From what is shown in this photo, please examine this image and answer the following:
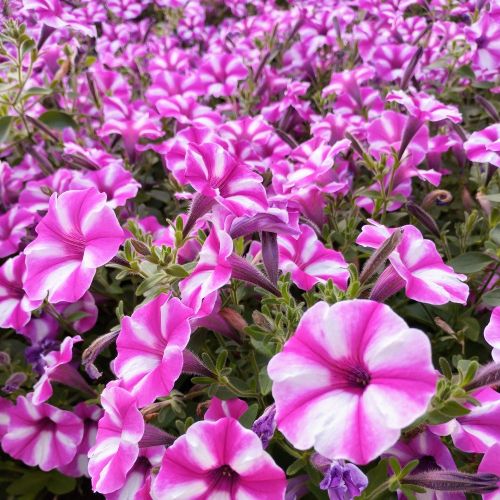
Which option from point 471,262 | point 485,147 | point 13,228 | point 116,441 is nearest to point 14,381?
point 13,228

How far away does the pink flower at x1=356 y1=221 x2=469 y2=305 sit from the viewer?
914 mm

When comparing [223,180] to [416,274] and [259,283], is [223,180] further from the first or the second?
[416,274]

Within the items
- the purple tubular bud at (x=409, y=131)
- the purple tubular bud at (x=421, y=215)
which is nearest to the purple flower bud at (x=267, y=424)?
the purple tubular bud at (x=421, y=215)

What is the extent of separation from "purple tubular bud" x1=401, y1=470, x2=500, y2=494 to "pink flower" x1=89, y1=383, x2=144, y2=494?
1.46 feet

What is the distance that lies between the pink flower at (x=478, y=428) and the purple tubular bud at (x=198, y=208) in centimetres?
59

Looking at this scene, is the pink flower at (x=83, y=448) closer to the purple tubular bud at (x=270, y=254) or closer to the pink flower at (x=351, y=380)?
the purple tubular bud at (x=270, y=254)

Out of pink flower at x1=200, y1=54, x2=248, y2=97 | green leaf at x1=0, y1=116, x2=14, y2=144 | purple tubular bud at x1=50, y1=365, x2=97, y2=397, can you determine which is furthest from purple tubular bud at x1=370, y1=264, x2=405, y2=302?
green leaf at x1=0, y1=116, x2=14, y2=144

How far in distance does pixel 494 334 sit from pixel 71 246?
2.65ft

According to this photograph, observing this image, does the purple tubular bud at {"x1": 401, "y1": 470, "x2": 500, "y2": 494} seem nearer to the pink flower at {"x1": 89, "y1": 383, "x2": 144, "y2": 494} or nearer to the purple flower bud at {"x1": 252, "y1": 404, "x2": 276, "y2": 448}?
the purple flower bud at {"x1": 252, "y1": 404, "x2": 276, "y2": 448}

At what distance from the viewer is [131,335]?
3.24 feet

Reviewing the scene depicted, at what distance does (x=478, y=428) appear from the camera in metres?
0.89

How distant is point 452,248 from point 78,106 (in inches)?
62.5

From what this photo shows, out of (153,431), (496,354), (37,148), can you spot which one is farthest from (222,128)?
(496,354)

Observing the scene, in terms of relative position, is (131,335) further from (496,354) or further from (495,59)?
(495,59)
